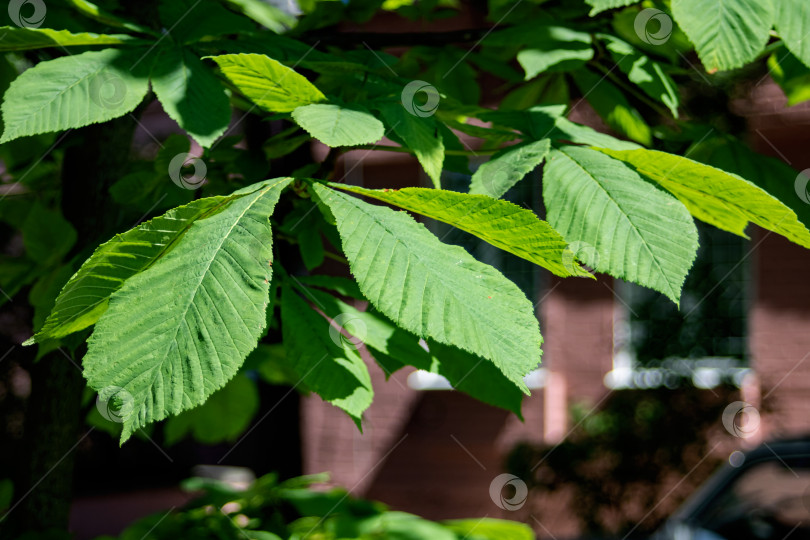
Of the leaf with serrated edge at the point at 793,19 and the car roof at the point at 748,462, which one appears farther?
the car roof at the point at 748,462

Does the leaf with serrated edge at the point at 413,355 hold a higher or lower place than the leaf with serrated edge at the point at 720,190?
lower

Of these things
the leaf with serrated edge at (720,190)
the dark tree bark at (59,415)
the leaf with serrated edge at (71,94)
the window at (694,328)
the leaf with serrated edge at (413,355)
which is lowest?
the window at (694,328)

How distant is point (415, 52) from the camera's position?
1.62m

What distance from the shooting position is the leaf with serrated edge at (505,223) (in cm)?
76

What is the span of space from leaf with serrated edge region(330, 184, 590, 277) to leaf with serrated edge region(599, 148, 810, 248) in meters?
0.22

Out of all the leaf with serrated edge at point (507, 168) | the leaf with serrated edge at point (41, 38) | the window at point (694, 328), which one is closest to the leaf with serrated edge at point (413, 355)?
the leaf with serrated edge at point (507, 168)

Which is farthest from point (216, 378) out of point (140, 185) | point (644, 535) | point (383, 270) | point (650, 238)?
point (644, 535)

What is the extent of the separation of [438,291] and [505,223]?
105 millimetres

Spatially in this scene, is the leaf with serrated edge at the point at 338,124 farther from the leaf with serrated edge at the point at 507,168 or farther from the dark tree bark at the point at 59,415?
the dark tree bark at the point at 59,415

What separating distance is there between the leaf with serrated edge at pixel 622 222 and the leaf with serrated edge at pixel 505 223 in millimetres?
114

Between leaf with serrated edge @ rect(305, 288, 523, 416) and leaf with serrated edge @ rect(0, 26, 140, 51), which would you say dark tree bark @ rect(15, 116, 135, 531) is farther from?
leaf with serrated edge @ rect(305, 288, 523, 416)

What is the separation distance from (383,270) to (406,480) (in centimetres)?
729

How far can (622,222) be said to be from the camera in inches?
35.5

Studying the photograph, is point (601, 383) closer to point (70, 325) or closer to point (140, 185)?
point (140, 185)
